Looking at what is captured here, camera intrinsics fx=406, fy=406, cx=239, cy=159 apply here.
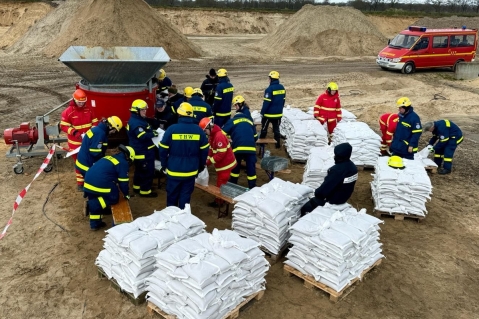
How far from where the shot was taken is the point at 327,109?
35.3 ft

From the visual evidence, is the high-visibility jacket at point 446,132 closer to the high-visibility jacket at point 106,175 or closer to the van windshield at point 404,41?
the high-visibility jacket at point 106,175

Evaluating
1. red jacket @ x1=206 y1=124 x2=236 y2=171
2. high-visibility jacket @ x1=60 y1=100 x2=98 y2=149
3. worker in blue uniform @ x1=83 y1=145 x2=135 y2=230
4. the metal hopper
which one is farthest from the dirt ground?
the metal hopper

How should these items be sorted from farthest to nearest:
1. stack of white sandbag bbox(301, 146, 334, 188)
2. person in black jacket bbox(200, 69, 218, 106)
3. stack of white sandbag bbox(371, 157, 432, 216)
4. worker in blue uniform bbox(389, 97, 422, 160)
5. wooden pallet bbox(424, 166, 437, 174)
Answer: person in black jacket bbox(200, 69, 218, 106)
wooden pallet bbox(424, 166, 437, 174)
worker in blue uniform bbox(389, 97, 422, 160)
stack of white sandbag bbox(301, 146, 334, 188)
stack of white sandbag bbox(371, 157, 432, 216)

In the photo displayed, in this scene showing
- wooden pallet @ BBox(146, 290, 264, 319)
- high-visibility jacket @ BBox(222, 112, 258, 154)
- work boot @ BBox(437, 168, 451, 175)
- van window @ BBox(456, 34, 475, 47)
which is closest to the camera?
wooden pallet @ BBox(146, 290, 264, 319)

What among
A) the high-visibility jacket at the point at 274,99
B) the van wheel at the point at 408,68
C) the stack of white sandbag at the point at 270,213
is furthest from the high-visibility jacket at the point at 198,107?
the van wheel at the point at 408,68

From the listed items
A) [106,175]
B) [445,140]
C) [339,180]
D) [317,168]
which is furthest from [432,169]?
[106,175]

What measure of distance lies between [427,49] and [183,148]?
2057 centimetres

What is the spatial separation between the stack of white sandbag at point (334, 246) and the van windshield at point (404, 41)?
19583 mm

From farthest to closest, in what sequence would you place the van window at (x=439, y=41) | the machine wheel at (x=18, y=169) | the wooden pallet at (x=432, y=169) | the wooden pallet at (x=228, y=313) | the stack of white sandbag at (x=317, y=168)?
the van window at (x=439, y=41)
the wooden pallet at (x=432, y=169)
the machine wheel at (x=18, y=169)
the stack of white sandbag at (x=317, y=168)
the wooden pallet at (x=228, y=313)

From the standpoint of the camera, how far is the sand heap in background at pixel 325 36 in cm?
3069

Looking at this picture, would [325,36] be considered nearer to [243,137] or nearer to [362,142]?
[362,142]

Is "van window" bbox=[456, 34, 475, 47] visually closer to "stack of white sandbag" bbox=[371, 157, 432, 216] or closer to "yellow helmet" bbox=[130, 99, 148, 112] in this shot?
"stack of white sandbag" bbox=[371, 157, 432, 216]

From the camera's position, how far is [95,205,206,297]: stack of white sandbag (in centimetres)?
504

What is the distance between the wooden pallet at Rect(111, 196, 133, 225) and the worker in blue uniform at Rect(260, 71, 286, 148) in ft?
15.4
